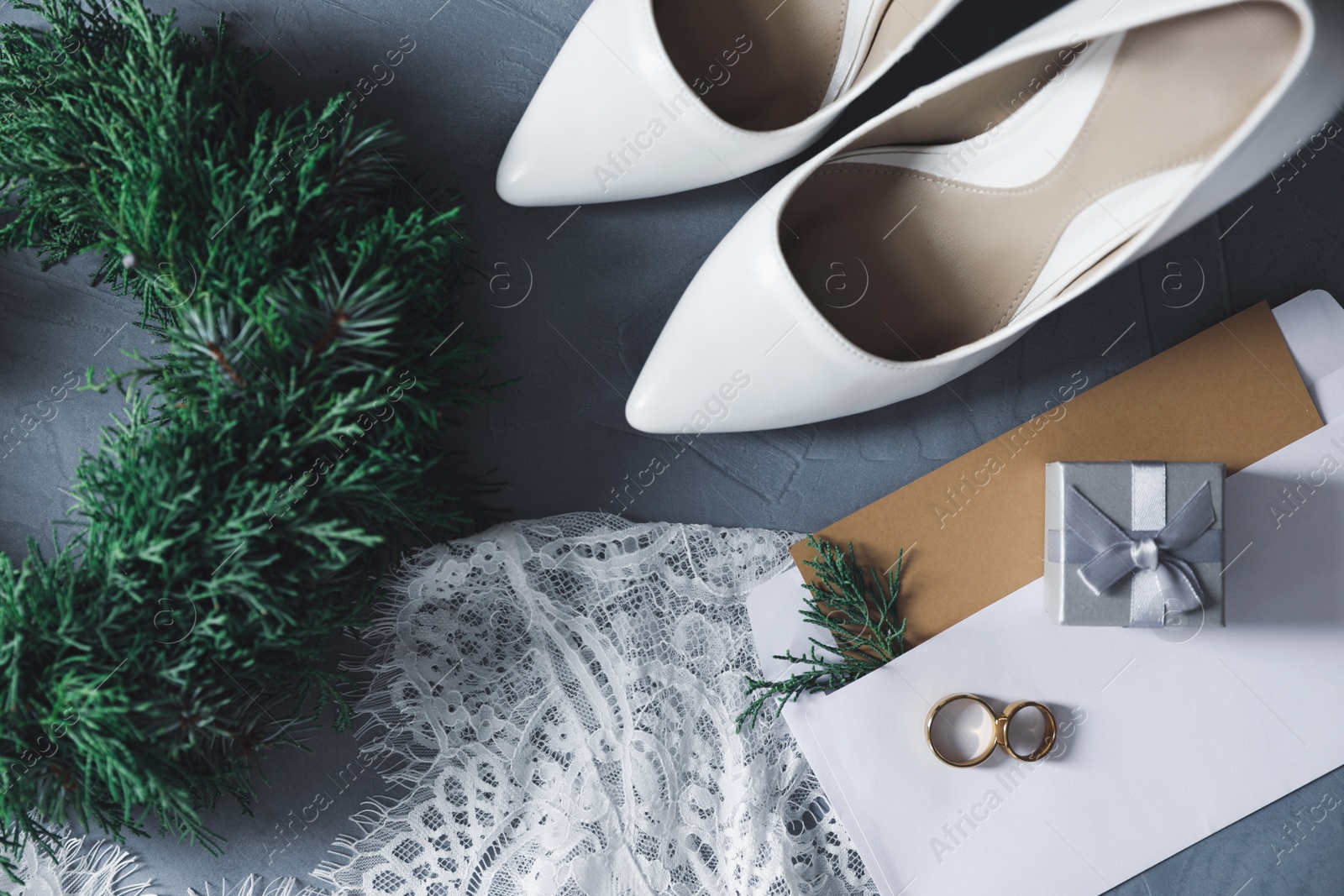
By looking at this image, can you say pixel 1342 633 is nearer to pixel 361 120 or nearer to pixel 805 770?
pixel 805 770

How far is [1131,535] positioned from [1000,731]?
0.74 ft

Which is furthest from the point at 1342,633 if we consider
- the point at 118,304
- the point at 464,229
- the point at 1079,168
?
the point at 118,304

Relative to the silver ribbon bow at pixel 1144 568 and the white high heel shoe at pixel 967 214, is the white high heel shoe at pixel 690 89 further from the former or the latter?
the silver ribbon bow at pixel 1144 568

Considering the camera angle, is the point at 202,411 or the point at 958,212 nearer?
the point at 202,411

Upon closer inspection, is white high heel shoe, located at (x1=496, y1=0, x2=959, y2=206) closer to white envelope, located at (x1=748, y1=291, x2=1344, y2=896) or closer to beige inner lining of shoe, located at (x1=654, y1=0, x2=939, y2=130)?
beige inner lining of shoe, located at (x1=654, y1=0, x2=939, y2=130)

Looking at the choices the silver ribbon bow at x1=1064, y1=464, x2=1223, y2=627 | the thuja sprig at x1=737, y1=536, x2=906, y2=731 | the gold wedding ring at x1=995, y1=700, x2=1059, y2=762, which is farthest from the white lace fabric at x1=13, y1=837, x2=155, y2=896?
the silver ribbon bow at x1=1064, y1=464, x2=1223, y2=627

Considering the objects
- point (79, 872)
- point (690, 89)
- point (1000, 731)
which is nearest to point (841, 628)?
point (1000, 731)

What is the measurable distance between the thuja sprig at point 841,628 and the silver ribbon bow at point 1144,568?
0.55ft

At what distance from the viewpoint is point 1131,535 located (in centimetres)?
78

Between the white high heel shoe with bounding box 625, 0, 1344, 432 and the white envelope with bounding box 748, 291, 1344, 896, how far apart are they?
0.21m

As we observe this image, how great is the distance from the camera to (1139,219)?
0.76 metres

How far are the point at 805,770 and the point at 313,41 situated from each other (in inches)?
33.7

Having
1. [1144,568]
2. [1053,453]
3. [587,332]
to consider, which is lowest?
[1144,568]

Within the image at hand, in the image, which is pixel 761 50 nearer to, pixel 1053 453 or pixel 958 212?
pixel 958 212
